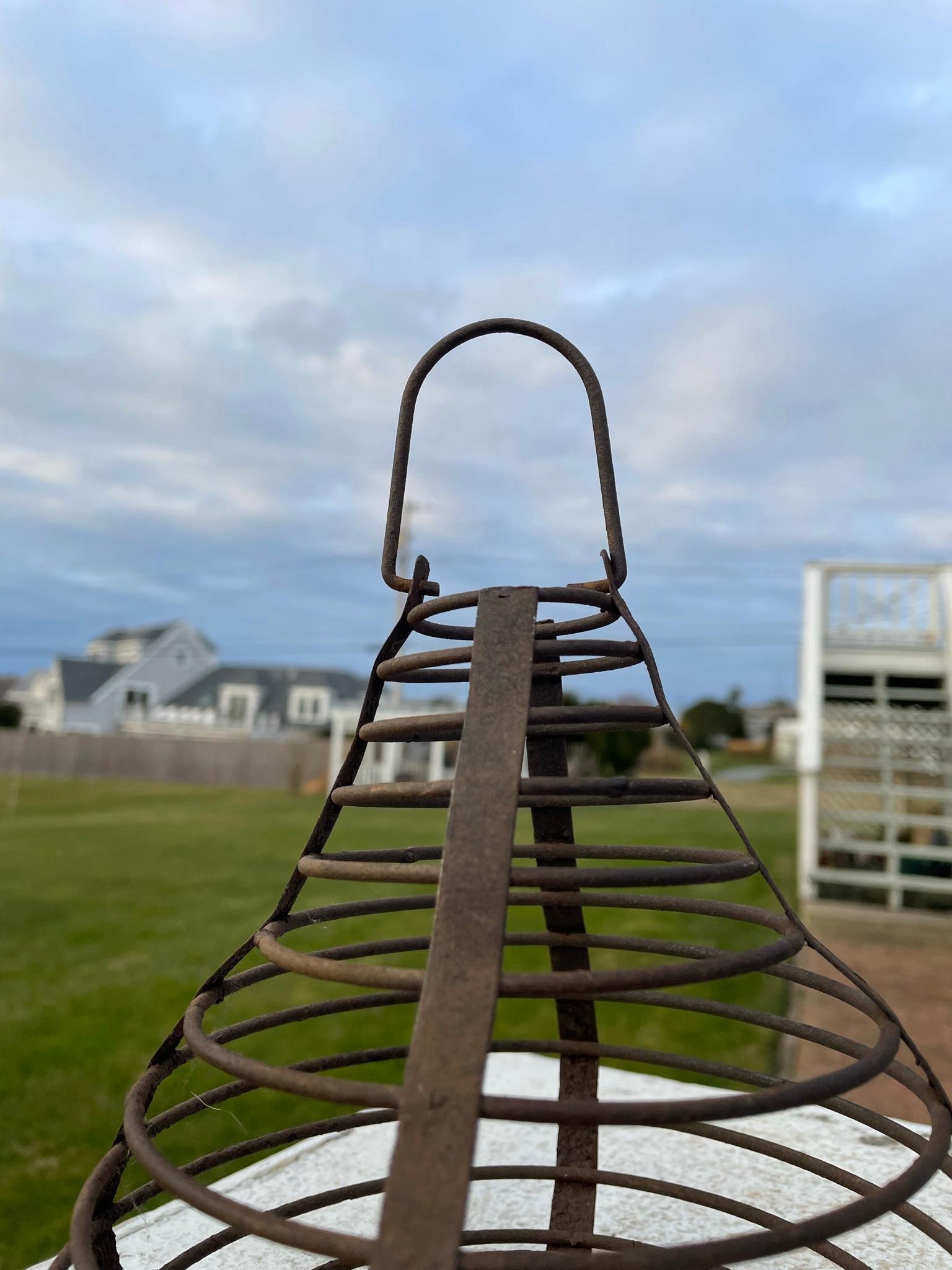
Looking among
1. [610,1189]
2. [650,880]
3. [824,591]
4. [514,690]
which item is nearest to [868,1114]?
[650,880]

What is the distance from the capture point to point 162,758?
22453mm

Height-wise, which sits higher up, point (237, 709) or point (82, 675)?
point (82, 675)

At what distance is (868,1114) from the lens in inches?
40.3

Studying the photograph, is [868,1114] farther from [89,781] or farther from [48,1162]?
[89,781]

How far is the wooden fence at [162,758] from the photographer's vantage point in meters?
21.4

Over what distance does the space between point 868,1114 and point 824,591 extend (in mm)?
7345

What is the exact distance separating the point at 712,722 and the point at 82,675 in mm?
22396

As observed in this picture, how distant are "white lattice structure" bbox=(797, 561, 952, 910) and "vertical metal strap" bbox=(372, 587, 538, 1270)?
5400 millimetres

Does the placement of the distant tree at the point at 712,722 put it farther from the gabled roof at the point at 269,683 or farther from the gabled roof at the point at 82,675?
the gabled roof at the point at 82,675

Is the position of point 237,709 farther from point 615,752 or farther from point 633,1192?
point 633,1192

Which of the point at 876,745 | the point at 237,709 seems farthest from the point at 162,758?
the point at 876,745

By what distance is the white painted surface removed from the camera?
138 centimetres

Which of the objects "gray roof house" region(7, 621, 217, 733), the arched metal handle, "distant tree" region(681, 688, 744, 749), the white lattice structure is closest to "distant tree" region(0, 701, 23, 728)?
"gray roof house" region(7, 621, 217, 733)

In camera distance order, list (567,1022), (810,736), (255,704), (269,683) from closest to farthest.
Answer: (567,1022), (810,736), (255,704), (269,683)
